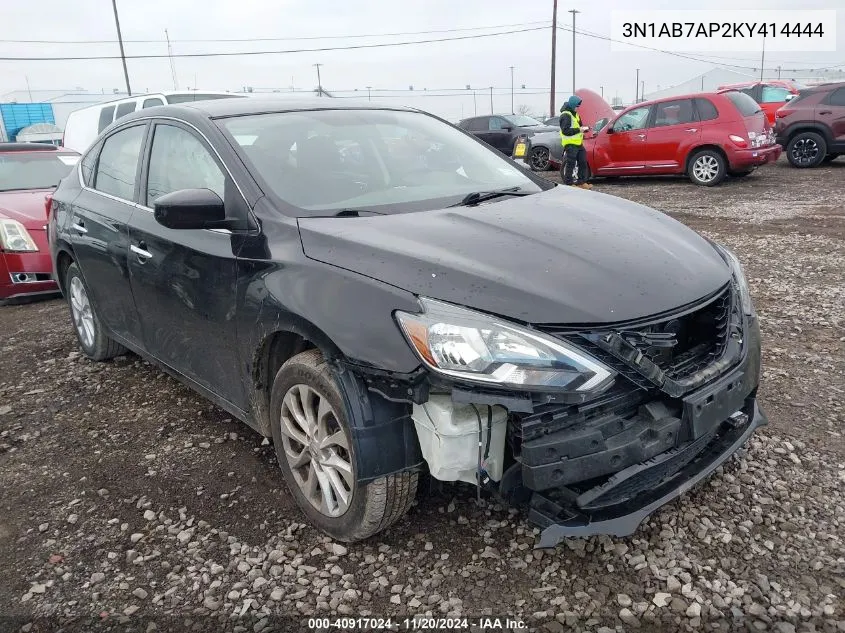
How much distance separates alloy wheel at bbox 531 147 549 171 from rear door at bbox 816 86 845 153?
17.9ft

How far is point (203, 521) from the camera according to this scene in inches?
106

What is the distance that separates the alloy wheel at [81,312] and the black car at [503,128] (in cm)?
1561

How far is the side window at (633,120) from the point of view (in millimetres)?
12164

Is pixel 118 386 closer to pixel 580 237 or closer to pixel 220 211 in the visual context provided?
pixel 220 211

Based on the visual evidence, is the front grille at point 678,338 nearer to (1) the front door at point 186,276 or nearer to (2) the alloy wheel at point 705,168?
(1) the front door at point 186,276

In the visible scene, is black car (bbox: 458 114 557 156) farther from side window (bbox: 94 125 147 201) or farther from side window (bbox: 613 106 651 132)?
side window (bbox: 94 125 147 201)

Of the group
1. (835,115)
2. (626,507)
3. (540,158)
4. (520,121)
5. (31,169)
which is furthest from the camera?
(520,121)

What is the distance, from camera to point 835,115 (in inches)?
484

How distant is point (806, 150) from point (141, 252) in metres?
13.6

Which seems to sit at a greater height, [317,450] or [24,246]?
[24,246]

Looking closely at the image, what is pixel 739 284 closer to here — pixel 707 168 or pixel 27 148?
pixel 27 148

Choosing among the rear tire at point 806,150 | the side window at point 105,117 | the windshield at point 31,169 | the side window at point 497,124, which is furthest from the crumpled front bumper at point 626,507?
the side window at point 497,124

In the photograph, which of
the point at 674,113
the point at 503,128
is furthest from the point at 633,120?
the point at 503,128

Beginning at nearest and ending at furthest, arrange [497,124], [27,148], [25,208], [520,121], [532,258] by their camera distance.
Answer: [532,258] → [25,208] → [27,148] → [497,124] → [520,121]
